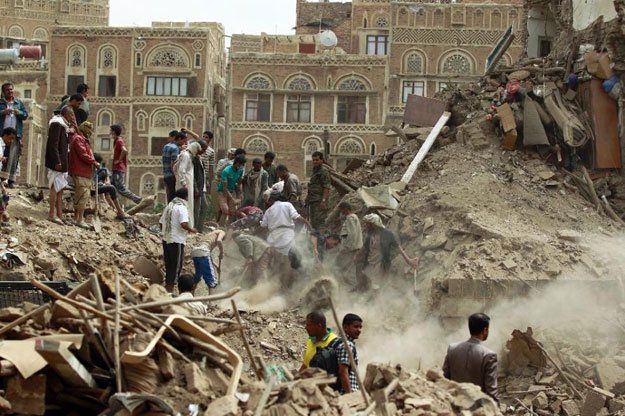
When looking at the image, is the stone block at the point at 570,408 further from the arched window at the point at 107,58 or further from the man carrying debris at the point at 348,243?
the arched window at the point at 107,58

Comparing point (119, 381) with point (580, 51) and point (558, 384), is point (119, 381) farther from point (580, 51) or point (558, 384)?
point (580, 51)

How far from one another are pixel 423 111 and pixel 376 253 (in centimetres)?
517

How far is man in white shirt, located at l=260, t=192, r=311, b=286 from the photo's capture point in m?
16.5

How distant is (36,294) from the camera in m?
10.1

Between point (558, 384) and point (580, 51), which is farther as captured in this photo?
point (580, 51)

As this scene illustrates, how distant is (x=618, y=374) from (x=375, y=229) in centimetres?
437

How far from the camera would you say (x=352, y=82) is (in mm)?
60500

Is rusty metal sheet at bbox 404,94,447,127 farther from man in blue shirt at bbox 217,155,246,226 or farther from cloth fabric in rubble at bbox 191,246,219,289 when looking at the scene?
cloth fabric in rubble at bbox 191,246,219,289

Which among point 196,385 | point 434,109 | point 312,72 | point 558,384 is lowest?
point 558,384

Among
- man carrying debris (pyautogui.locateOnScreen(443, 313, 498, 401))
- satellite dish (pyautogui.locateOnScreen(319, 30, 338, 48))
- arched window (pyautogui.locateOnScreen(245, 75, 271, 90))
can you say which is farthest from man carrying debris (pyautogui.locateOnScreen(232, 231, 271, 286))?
satellite dish (pyautogui.locateOnScreen(319, 30, 338, 48))

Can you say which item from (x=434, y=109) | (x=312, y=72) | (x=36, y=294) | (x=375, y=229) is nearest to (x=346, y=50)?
(x=312, y=72)

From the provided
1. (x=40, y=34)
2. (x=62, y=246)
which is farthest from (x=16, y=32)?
(x=62, y=246)

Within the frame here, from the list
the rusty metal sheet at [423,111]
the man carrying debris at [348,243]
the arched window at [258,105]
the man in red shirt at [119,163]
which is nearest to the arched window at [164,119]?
the arched window at [258,105]

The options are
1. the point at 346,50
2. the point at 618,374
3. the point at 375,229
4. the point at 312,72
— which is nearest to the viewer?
the point at 618,374
